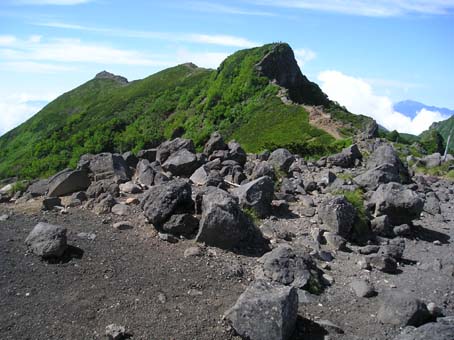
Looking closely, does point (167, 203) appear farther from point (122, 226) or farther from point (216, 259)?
point (216, 259)

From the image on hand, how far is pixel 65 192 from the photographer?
19516 mm

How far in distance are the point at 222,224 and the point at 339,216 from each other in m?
4.64

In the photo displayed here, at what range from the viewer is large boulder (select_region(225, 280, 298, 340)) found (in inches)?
414

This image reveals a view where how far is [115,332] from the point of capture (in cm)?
1059

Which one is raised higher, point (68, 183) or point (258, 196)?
point (68, 183)

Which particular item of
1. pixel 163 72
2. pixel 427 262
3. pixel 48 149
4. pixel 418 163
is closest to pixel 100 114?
pixel 48 149

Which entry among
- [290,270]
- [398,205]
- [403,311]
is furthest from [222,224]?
[398,205]

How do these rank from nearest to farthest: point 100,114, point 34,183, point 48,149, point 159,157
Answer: point 34,183, point 159,157, point 48,149, point 100,114

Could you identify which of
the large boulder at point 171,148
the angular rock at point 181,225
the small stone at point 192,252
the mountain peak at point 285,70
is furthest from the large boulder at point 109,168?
the mountain peak at point 285,70

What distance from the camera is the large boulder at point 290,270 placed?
13.3m

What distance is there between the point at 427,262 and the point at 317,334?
22.3 feet

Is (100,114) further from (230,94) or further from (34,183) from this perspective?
(34,183)

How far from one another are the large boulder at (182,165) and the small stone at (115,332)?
1284cm

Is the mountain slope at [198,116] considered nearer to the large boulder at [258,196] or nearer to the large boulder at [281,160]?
the large boulder at [281,160]
